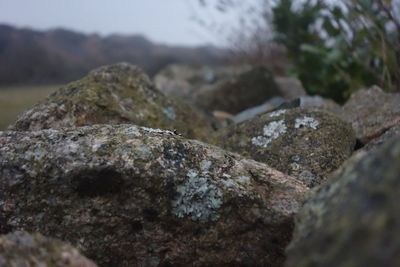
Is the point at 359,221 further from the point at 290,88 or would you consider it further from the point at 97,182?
the point at 290,88

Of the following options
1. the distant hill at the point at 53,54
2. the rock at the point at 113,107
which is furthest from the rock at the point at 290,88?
the distant hill at the point at 53,54

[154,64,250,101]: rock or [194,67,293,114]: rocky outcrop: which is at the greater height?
[154,64,250,101]: rock

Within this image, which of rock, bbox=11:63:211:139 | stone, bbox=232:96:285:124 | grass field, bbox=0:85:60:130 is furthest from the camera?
grass field, bbox=0:85:60:130

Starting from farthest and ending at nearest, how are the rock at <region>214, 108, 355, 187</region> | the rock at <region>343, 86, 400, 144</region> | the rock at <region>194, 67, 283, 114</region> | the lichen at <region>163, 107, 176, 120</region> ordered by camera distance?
the rock at <region>194, 67, 283, 114</region> < the lichen at <region>163, 107, 176, 120</region> < the rock at <region>343, 86, 400, 144</region> < the rock at <region>214, 108, 355, 187</region>

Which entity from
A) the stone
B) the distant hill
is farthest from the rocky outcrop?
the distant hill

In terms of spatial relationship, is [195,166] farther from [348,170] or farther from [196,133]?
[196,133]

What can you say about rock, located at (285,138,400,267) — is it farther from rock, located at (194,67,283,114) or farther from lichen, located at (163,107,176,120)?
rock, located at (194,67,283,114)

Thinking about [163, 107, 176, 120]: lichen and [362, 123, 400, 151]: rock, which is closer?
[362, 123, 400, 151]: rock

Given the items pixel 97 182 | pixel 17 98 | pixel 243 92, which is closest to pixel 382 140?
pixel 97 182
